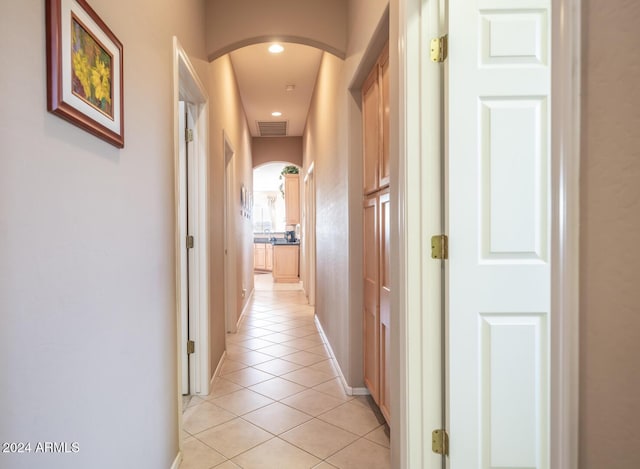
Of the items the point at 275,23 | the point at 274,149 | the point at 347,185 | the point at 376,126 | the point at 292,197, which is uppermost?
the point at 274,149

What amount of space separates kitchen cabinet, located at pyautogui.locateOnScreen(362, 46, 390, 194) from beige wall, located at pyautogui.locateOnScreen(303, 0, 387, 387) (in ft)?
0.26

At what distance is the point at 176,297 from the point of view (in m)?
1.92

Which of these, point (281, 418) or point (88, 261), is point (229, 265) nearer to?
point (281, 418)

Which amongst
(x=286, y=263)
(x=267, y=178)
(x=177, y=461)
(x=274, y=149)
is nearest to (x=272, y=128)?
(x=274, y=149)

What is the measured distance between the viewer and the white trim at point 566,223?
0.60 metres

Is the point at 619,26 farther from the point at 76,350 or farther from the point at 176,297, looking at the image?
the point at 176,297

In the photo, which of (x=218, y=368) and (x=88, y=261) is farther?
(x=218, y=368)

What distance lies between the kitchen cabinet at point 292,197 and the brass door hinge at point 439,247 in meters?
7.63

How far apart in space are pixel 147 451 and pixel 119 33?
1506mm

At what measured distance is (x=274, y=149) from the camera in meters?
7.58

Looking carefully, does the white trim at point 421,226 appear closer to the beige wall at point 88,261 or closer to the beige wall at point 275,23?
the beige wall at point 88,261

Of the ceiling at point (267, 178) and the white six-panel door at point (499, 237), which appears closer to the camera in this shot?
the white six-panel door at point (499, 237)

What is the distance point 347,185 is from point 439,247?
54.9 inches

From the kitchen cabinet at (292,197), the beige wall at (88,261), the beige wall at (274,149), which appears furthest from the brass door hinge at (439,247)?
the kitchen cabinet at (292,197)
